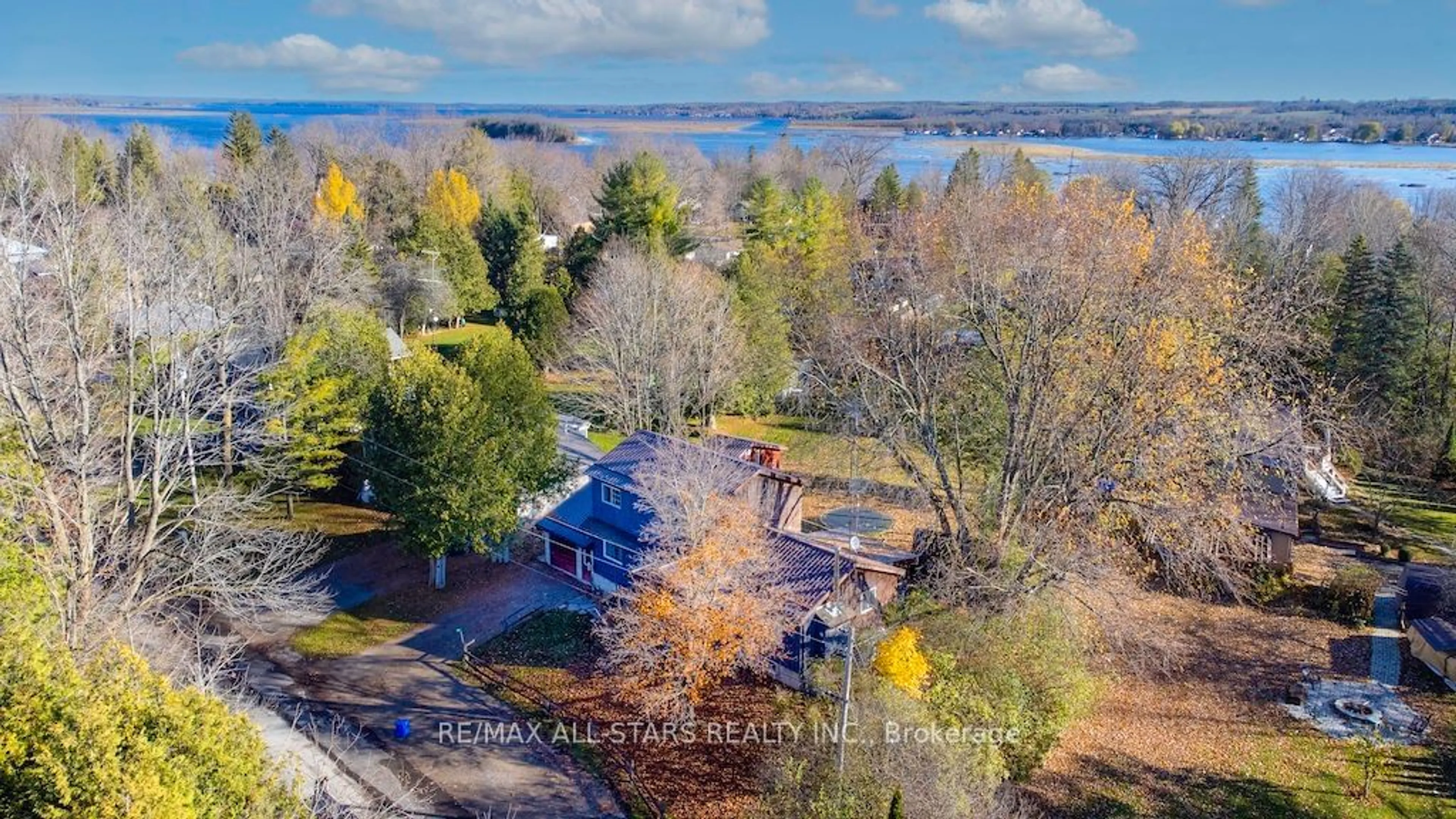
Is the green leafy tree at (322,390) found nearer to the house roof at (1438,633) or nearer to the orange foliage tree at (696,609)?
the orange foliage tree at (696,609)

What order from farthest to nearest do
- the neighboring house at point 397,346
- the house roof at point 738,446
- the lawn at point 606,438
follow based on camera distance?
the neighboring house at point 397,346 → the lawn at point 606,438 → the house roof at point 738,446

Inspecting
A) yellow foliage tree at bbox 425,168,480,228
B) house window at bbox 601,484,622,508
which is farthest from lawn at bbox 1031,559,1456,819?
yellow foliage tree at bbox 425,168,480,228

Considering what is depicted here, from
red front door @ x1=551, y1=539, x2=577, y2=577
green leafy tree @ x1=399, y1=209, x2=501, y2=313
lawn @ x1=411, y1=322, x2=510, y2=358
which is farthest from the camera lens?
green leafy tree @ x1=399, y1=209, x2=501, y2=313

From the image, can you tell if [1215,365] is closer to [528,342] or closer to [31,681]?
[31,681]

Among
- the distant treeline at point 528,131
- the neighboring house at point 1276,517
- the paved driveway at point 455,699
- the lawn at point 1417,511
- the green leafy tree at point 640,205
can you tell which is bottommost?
the paved driveway at point 455,699

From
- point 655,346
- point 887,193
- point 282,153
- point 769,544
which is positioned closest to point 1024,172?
point 887,193

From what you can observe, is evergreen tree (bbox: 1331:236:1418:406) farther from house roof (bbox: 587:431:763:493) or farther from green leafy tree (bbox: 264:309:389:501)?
green leafy tree (bbox: 264:309:389:501)

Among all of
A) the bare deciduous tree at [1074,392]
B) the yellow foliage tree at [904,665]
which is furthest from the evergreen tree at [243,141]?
the yellow foliage tree at [904,665]
